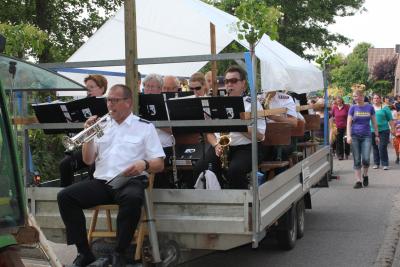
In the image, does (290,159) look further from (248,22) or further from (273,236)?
(248,22)

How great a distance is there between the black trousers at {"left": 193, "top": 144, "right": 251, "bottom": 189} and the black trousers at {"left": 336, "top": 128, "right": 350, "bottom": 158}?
12.2 m

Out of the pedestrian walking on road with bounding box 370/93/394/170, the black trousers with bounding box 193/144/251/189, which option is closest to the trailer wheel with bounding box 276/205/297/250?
the black trousers with bounding box 193/144/251/189

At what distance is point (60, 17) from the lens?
2370cm

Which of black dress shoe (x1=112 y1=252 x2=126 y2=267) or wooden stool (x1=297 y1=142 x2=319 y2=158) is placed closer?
black dress shoe (x1=112 y1=252 x2=126 y2=267)

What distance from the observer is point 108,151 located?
5.29m

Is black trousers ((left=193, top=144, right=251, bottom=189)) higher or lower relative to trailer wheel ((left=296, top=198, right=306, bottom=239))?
higher

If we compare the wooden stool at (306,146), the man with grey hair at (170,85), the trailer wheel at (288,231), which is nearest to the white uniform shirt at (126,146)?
the trailer wheel at (288,231)

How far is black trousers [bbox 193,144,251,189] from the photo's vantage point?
5.71 m

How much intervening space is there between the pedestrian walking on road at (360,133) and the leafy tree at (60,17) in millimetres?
11587

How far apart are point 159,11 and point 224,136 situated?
5.25 meters

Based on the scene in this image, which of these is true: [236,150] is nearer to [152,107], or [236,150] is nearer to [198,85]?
[152,107]

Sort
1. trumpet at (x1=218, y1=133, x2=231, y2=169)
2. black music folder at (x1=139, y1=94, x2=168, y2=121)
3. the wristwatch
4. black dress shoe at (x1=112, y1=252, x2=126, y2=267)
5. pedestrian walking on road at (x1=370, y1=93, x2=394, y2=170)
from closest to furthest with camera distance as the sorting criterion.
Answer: black dress shoe at (x1=112, y1=252, x2=126, y2=267) < the wristwatch < black music folder at (x1=139, y1=94, x2=168, y2=121) < trumpet at (x1=218, y1=133, x2=231, y2=169) < pedestrian walking on road at (x1=370, y1=93, x2=394, y2=170)

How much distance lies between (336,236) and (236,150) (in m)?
2.67

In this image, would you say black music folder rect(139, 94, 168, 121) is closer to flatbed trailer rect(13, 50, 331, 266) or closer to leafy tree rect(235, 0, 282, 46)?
flatbed trailer rect(13, 50, 331, 266)
